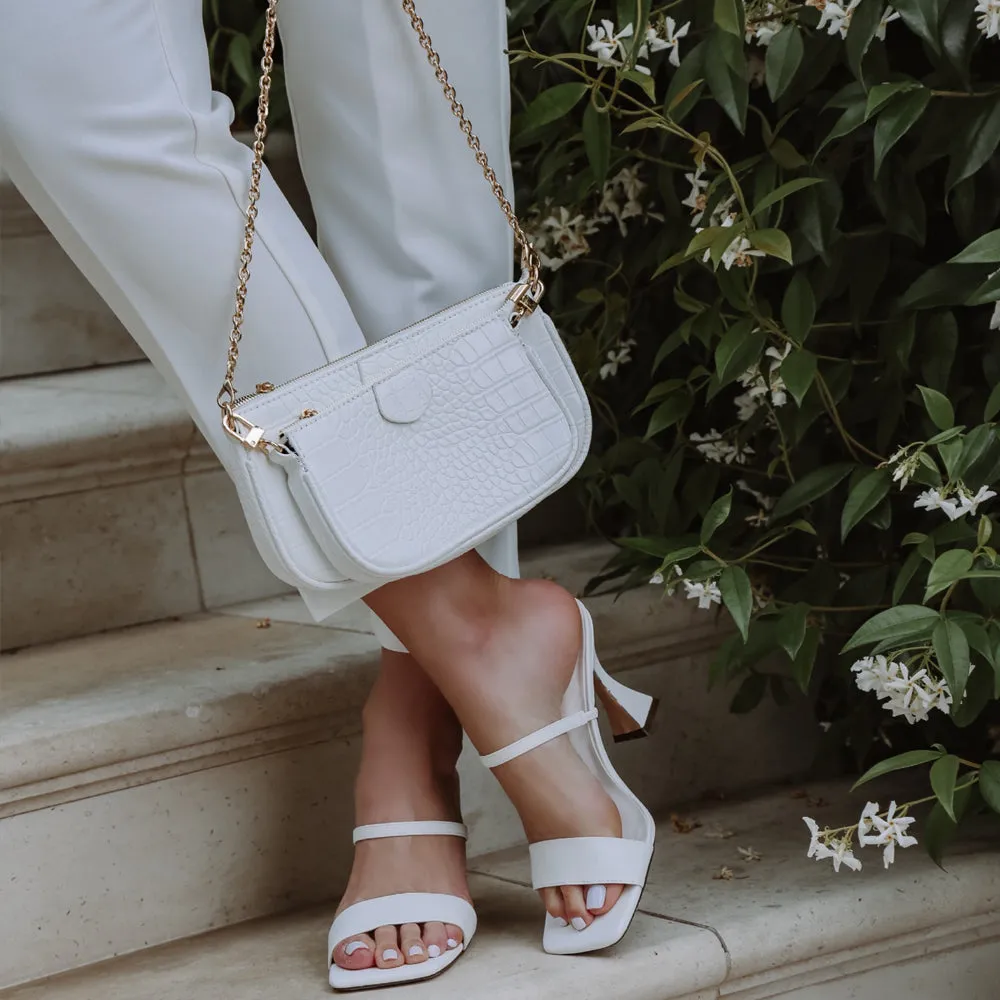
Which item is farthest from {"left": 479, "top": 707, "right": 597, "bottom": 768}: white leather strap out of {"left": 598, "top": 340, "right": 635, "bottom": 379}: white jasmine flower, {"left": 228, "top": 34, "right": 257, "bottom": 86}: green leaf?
{"left": 228, "top": 34, "right": 257, "bottom": 86}: green leaf

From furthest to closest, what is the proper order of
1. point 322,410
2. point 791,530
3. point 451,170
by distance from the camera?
point 791,530 → point 451,170 → point 322,410

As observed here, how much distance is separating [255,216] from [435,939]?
47 cm

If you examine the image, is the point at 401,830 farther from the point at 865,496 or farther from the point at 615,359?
the point at 615,359

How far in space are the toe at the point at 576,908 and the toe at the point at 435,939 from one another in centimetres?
Result: 8

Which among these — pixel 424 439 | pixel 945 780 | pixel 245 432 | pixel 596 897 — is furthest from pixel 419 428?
pixel 945 780

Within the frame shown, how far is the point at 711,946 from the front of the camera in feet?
3.25

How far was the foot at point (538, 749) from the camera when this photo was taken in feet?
3.22

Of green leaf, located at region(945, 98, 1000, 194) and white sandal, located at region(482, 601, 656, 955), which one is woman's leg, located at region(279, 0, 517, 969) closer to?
white sandal, located at region(482, 601, 656, 955)

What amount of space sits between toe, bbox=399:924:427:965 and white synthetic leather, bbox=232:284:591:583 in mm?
239

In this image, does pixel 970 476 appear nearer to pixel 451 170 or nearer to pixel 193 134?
→ pixel 451 170

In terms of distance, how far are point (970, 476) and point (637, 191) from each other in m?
0.44

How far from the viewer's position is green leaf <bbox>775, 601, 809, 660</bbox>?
1.10 m

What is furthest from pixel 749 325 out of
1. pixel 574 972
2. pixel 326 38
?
pixel 574 972

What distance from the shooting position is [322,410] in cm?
90
